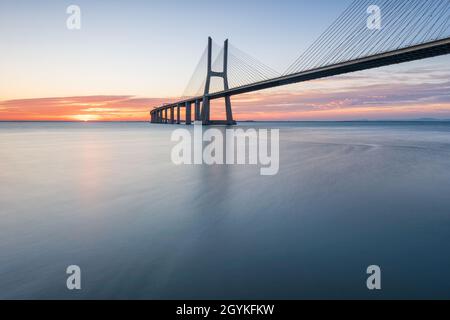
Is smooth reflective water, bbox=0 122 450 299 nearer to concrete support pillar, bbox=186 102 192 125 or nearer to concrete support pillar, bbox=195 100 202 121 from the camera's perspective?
concrete support pillar, bbox=195 100 202 121

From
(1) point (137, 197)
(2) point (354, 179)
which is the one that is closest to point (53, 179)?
(1) point (137, 197)

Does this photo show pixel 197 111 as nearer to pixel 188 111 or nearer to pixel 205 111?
pixel 188 111

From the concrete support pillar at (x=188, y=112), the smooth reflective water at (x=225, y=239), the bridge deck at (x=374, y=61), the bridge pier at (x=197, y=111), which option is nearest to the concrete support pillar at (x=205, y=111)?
the bridge pier at (x=197, y=111)

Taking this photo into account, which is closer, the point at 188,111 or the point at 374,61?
the point at 374,61

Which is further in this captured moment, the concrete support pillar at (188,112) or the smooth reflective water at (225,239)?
the concrete support pillar at (188,112)

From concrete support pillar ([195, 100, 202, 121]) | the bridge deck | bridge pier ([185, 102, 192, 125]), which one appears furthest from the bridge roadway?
bridge pier ([185, 102, 192, 125])

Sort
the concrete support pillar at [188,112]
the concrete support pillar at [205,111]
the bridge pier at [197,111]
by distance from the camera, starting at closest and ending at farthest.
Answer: the concrete support pillar at [205,111], the bridge pier at [197,111], the concrete support pillar at [188,112]

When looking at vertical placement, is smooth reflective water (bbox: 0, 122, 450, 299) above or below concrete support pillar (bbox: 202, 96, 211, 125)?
below

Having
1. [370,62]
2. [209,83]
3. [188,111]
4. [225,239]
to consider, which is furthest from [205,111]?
[225,239]

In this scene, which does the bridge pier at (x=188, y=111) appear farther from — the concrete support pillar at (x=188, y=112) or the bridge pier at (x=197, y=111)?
the bridge pier at (x=197, y=111)

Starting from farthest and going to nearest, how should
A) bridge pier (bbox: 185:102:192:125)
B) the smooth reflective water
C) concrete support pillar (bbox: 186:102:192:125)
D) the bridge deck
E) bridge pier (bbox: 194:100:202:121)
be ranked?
concrete support pillar (bbox: 186:102:192:125) → bridge pier (bbox: 185:102:192:125) → bridge pier (bbox: 194:100:202:121) → the bridge deck → the smooth reflective water

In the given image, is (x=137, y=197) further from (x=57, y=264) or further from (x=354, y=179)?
(x=354, y=179)

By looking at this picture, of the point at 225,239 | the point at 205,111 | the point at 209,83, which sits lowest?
the point at 225,239

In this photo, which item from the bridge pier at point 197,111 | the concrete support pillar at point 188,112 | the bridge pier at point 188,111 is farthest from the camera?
the concrete support pillar at point 188,112
